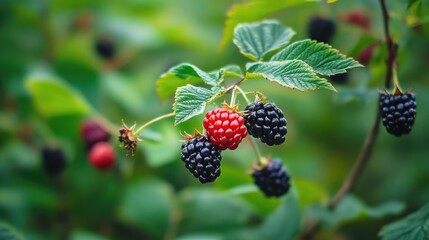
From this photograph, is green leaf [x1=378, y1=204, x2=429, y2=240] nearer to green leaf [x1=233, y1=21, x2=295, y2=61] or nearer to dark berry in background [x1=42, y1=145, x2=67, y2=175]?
green leaf [x1=233, y1=21, x2=295, y2=61]

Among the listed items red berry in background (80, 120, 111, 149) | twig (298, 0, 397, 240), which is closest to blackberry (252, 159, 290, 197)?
twig (298, 0, 397, 240)

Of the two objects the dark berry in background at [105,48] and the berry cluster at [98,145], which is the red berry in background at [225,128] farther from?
the dark berry in background at [105,48]

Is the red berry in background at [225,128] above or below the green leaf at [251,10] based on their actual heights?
below

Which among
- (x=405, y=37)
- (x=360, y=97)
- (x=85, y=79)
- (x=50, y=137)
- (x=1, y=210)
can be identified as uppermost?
(x=85, y=79)

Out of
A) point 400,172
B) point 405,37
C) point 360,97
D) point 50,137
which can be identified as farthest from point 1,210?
point 400,172

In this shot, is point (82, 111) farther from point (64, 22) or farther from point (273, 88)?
point (273, 88)

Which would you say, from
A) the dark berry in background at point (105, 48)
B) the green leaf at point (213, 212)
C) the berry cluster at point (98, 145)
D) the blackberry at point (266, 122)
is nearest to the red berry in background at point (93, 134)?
the berry cluster at point (98, 145)

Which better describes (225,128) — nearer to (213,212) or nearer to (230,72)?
(230,72)
